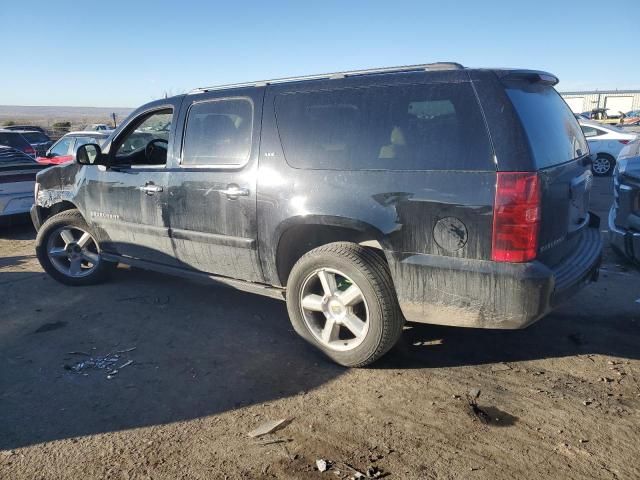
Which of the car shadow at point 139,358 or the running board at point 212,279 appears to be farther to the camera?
the running board at point 212,279

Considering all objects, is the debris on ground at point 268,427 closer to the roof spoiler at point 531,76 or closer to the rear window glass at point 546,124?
the rear window glass at point 546,124

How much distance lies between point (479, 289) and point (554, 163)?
931 millimetres

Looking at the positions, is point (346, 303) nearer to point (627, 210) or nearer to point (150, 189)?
point (150, 189)

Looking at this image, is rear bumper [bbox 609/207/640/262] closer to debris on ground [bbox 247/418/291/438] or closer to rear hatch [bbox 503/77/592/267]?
rear hatch [bbox 503/77/592/267]

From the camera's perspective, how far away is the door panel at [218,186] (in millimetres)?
3994

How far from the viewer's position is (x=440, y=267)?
3117 mm

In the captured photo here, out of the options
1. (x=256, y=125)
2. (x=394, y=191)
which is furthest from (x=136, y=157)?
(x=394, y=191)

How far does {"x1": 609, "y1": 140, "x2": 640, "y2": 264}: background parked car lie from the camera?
13.4 feet

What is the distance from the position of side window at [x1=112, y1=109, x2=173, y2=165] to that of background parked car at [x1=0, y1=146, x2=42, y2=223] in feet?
12.8

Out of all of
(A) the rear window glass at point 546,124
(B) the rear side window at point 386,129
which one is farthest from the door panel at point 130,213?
(A) the rear window glass at point 546,124

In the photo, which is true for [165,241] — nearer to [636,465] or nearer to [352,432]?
[352,432]

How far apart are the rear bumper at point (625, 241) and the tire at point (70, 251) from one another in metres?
4.99

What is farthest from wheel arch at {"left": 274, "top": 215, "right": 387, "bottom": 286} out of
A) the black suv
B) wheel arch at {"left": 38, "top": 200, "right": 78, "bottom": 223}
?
wheel arch at {"left": 38, "top": 200, "right": 78, "bottom": 223}

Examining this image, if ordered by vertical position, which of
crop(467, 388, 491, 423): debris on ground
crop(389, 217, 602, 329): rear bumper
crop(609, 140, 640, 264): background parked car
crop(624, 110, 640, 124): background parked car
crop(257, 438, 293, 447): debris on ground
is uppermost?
crop(624, 110, 640, 124): background parked car
